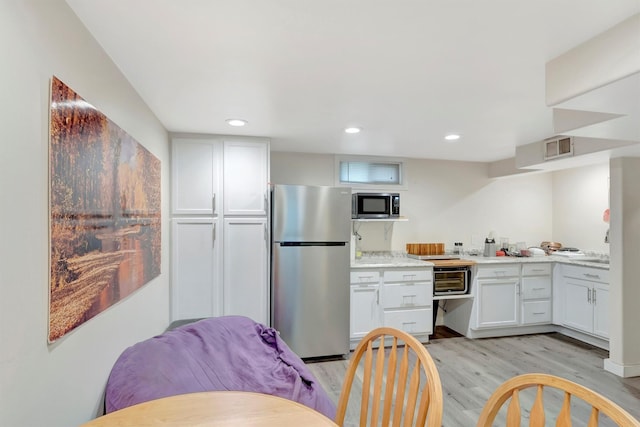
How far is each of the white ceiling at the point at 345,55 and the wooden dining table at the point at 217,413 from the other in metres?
1.45

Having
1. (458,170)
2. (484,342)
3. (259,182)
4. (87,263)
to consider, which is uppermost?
(458,170)

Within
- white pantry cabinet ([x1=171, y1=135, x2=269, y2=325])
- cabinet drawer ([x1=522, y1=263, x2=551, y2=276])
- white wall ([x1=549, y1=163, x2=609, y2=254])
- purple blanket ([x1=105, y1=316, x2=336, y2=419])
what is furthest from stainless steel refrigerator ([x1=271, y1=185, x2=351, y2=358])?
white wall ([x1=549, y1=163, x2=609, y2=254])

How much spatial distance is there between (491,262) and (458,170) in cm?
140

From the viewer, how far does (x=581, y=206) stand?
438 centimetres

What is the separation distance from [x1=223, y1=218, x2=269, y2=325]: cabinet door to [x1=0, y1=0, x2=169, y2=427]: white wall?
172 cm

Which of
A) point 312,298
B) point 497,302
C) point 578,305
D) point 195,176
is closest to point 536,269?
point 578,305

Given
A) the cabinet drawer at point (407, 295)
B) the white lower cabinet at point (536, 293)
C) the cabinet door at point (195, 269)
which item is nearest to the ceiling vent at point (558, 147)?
the white lower cabinet at point (536, 293)

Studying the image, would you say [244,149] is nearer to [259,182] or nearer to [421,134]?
[259,182]

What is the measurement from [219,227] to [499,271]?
10.8 ft

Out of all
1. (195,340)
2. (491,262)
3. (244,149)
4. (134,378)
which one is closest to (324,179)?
(244,149)

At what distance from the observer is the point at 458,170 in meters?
4.62

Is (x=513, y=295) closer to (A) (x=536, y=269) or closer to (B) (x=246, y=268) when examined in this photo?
(A) (x=536, y=269)

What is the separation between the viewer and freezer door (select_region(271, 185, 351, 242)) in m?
3.25

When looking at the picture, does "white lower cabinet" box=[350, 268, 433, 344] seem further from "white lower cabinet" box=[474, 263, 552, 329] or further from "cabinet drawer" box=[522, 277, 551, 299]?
"cabinet drawer" box=[522, 277, 551, 299]
